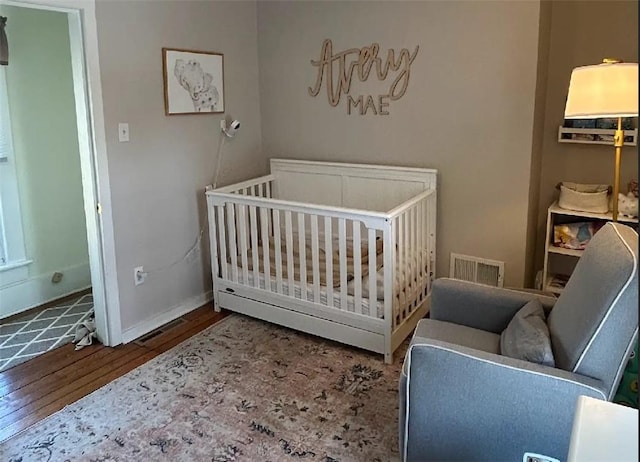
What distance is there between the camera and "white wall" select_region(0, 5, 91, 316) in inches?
147

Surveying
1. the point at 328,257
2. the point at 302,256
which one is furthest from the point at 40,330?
the point at 328,257

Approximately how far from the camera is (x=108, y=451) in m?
2.37

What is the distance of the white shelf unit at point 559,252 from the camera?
10.6 feet

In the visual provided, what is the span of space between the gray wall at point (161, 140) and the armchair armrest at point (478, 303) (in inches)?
71.9

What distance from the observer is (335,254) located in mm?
3572

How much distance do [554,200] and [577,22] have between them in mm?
1069

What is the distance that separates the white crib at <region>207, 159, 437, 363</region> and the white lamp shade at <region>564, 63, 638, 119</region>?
1038 mm

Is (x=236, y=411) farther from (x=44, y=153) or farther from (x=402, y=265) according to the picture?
(x=44, y=153)

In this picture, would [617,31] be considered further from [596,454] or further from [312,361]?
[596,454]

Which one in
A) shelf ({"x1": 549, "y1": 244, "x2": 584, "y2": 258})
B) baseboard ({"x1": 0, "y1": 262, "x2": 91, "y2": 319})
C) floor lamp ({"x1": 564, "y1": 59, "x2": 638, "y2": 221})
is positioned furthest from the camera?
baseboard ({"x1": 0, "y1": 262, "x2": 91, "y2": 319})

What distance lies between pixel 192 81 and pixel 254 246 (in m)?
1.13

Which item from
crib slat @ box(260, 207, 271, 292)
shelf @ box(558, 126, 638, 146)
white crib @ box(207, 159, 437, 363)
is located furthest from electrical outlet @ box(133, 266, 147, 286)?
shelf @ box(558, 126, 638, 146)

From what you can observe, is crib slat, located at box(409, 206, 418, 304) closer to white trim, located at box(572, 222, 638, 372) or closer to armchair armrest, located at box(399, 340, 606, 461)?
armchair armrest, located at box(399, 340, 606, 461)

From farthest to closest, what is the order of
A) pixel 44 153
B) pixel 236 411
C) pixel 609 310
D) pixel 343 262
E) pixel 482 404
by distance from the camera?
pixel 44 153
pixel 343 262
pixel 236 411
pixel 482 404
pixel 609 310
